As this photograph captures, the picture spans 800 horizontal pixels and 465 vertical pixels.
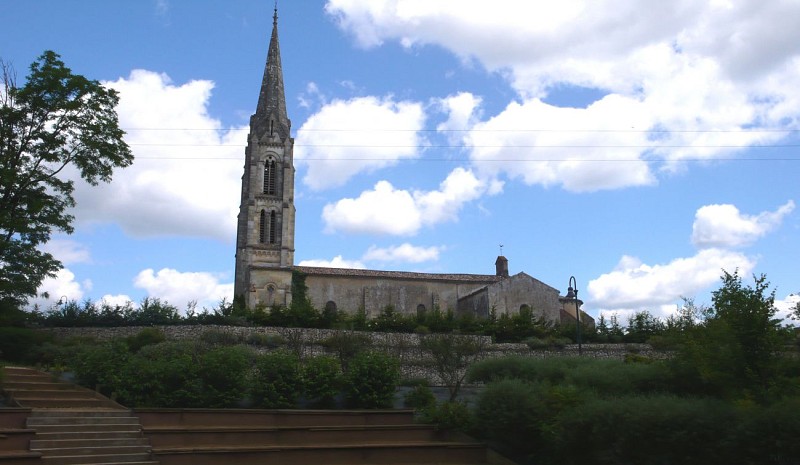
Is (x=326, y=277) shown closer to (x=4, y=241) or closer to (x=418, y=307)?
(x=418, y=307)

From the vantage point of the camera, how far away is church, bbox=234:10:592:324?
50031 millimetres

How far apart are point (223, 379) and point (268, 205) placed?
134ft

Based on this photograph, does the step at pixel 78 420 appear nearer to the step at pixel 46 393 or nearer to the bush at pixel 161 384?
the bush at pixel 161 384

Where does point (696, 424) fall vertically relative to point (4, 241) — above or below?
below

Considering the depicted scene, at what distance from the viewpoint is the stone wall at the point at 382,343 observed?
2875 centimetres

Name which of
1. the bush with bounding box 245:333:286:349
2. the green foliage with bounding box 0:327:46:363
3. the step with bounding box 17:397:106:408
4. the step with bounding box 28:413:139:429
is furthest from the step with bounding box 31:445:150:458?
the bush with bounding box 245:333:286:349

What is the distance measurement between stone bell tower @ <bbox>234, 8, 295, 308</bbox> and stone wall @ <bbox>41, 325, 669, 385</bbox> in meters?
19.0

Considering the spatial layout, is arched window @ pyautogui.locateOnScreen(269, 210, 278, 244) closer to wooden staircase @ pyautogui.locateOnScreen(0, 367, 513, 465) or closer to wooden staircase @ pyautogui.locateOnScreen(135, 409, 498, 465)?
wooden staircase @ pyautogui.locateOnScreen(0, 367, 513, 465)

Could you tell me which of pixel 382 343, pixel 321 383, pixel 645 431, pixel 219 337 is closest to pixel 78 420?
pixel 321 383

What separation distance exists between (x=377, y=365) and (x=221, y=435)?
4.94 m

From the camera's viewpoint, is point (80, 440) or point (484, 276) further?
point (484, 276)

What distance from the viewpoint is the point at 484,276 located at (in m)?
55.7

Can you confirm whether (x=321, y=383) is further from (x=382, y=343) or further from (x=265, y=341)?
(x=382, y=343)

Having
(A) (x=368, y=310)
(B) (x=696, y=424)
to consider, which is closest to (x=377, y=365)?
(B) (x=696, y=424)
